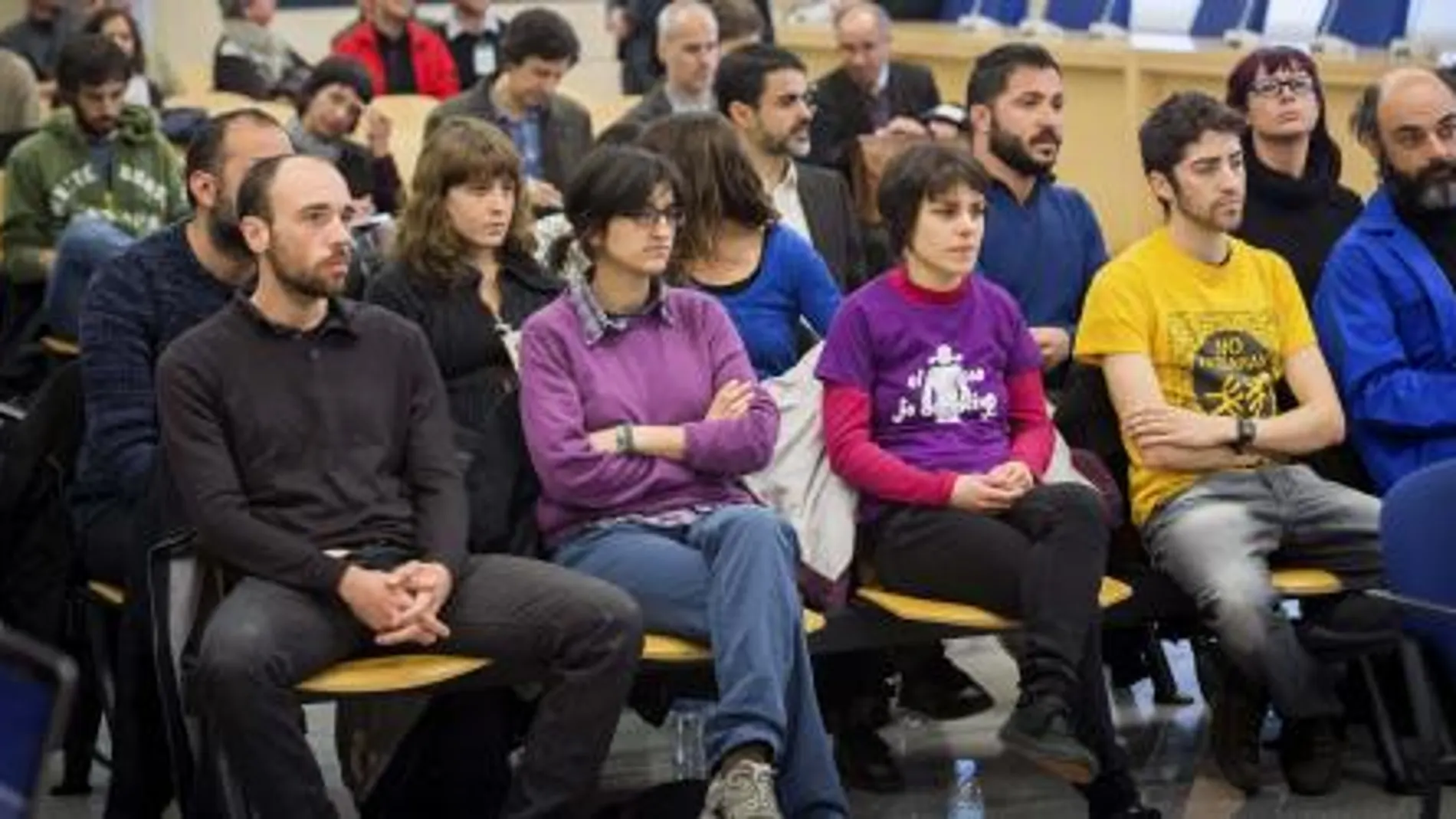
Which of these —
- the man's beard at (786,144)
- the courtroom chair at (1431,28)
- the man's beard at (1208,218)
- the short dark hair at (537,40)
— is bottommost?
the courtroom chair at (1431,28)

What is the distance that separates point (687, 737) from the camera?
6.29m

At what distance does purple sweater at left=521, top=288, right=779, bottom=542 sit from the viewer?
5.60 metres

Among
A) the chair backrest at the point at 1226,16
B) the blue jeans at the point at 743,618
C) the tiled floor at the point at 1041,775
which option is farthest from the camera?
the chair backrest at the point at 1226,16

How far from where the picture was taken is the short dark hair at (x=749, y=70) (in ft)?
23.8

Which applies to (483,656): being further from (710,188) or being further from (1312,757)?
(1312,757)

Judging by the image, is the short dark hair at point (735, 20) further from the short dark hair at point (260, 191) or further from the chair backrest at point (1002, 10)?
the short dark hair at point (260, 191)

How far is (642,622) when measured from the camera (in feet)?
17.9

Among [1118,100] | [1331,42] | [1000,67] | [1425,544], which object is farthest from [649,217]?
[1118,100]

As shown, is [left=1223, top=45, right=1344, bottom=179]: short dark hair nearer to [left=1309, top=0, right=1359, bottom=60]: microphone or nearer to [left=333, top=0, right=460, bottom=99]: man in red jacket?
[left=1309, top=0, right=1359, bottom=60]: microphone

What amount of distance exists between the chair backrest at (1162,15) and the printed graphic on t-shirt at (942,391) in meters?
7.52

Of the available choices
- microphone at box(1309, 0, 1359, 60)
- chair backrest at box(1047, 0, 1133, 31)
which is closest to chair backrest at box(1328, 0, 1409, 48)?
microphone at box(1309, 0, 1359, 60)

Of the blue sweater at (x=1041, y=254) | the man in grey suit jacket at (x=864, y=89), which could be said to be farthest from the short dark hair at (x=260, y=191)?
the man in grey suit jacket at (x=864, y=89)

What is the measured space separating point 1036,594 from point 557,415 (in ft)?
3.08

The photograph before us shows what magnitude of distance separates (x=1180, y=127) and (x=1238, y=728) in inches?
47.8
